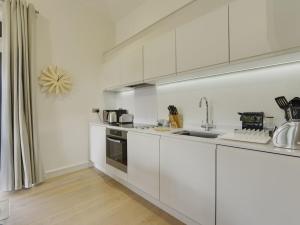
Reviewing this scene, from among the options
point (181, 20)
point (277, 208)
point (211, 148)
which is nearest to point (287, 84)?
point (211, 148)

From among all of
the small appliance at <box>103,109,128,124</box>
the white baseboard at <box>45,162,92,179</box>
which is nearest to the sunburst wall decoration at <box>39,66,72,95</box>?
the small appliance at <box>103,109,128,124</box>

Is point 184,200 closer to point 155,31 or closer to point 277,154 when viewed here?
point 277,154

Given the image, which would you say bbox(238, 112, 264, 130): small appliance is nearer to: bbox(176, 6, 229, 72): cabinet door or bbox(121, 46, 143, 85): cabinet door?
bbox(176, 6, 229, 72): cabinet door

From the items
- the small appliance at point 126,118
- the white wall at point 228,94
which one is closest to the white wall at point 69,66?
the small appliance at point 126,118

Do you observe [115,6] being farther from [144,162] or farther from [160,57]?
[144,162]

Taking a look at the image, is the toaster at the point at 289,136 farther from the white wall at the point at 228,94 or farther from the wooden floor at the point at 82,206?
the wooden floor at the point at 82,206

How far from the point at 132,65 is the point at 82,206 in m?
1.91

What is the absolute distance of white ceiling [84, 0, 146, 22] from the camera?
299cm

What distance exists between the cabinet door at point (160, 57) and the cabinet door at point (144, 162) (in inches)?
31.2

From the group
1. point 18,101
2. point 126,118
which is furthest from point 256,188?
point 18,101

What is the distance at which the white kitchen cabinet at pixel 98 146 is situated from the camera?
2758mm

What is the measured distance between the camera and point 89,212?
5.95 ft

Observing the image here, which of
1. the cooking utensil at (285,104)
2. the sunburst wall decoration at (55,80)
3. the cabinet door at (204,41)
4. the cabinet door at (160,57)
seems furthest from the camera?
the sunburst wall decoration at (55,80)

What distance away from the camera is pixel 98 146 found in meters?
2.89
